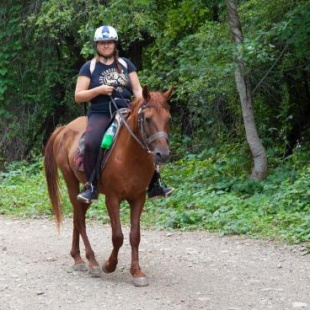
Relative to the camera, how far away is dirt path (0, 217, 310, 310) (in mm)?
6664

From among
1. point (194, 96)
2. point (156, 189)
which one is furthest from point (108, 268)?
point (194, 96)

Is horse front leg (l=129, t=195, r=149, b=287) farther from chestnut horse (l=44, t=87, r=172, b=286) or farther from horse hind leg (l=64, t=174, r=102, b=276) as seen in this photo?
horse hind leg (l=64, t=174, r=102, b=276)

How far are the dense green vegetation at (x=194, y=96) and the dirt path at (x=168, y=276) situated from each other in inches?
34.9

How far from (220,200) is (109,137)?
4411mm

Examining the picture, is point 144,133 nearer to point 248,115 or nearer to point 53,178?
point 53,178

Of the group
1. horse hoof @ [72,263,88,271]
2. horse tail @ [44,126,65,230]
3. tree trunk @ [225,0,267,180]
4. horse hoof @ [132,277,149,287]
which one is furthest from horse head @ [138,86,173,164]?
tree trunk @ [225,0,267,180]

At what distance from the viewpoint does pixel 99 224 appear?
11391mm

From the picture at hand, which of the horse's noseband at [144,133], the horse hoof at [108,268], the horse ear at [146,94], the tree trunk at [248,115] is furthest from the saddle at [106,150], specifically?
the tree trunk at [248,115]

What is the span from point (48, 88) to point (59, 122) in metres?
1.47

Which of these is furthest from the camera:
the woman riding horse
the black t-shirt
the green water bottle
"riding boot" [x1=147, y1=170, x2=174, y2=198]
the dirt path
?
"riding boot" [x1=147, y1=170, x2=174, y2=198]

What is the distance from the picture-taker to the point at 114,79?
776 cm

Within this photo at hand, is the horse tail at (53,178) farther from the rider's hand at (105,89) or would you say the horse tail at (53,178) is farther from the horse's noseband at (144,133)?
the horse's noseband at (144,133)

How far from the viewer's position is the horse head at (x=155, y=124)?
6742mm

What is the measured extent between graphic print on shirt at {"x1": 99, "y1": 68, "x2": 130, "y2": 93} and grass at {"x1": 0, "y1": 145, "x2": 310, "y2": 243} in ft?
10.2
